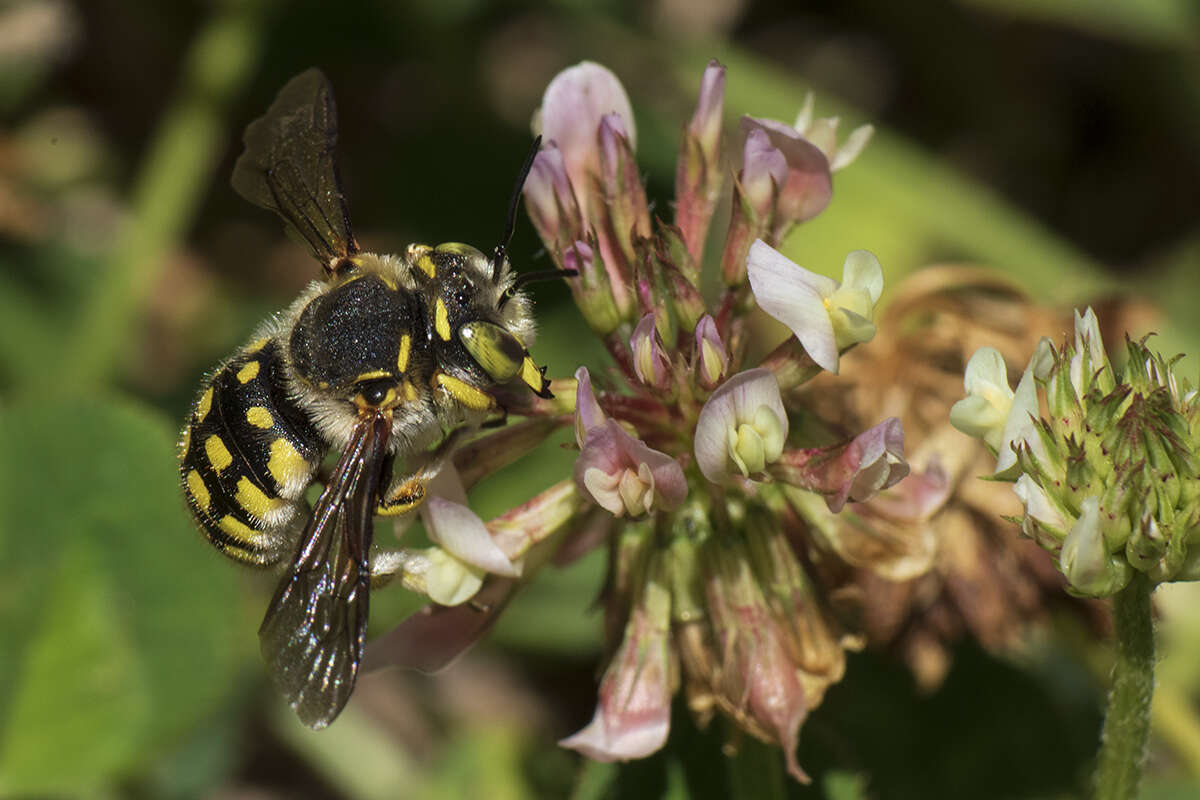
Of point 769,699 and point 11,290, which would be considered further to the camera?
point 11,290

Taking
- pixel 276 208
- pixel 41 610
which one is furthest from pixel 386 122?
pixel 276 208

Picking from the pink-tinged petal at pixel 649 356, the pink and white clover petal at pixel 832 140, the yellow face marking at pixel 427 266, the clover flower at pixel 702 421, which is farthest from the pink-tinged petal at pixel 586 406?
the pink and white clover petal at pixel 832 140

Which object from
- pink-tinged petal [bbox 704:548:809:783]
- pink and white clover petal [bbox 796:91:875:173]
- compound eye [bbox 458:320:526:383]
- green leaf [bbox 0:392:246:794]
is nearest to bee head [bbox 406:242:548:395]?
compound eye [bbox 458:320:526:383]

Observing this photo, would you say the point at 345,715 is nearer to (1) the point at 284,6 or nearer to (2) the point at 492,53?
(1) the point at 284,6

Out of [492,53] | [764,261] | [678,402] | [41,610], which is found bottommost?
[41,610]

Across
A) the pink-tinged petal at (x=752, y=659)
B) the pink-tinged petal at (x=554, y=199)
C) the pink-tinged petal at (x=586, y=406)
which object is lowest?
the pink-tinged petal at (x=752, y=659)

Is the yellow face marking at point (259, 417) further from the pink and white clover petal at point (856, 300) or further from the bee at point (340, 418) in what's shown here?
the pink and white clover petal at point (856, 300)
